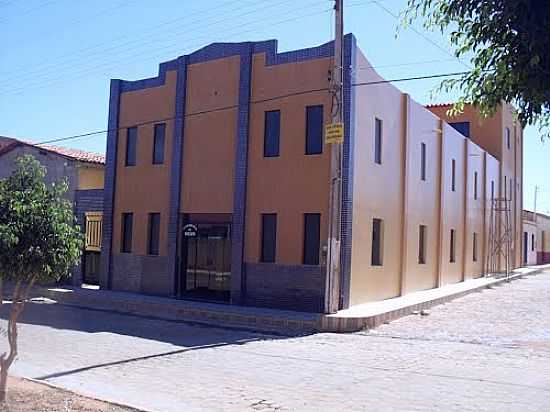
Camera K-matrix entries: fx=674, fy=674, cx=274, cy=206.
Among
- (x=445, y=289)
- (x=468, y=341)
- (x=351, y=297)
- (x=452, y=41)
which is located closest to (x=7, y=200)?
(x=452, y=41)

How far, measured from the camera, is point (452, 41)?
191 inches

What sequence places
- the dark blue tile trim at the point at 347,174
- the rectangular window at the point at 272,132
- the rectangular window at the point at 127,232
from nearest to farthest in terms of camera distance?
the dark blue tile trim at the point at 347,174
the rectangular window at the point at 272,132
the rectangular window at the point at 127,232

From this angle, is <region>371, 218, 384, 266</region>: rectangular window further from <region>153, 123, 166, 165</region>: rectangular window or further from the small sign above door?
<region>153, 123, 166, 165</region>: rectangular window

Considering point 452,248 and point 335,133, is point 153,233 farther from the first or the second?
point 452,248

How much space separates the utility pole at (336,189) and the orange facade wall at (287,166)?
123cm

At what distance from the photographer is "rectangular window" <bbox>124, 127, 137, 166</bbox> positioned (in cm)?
2311

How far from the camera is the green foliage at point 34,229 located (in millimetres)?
7312

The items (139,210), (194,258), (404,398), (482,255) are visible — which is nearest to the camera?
(404,398)

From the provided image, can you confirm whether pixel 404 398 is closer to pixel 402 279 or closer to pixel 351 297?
pixel 351 297

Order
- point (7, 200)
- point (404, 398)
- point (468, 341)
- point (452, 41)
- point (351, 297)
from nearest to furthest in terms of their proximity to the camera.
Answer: point (452, 41) < point (7, 200) < point (404, 398) < point (468, 341) < point (351, 297)

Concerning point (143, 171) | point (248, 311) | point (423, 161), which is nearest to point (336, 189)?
point (248, 311)

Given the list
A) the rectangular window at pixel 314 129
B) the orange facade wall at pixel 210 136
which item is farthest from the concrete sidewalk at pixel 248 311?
the rectangular window at pixel 314 129

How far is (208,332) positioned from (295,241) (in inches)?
162

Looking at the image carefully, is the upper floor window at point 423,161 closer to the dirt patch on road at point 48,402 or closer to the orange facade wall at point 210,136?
the orange facade wall at point 210,136
